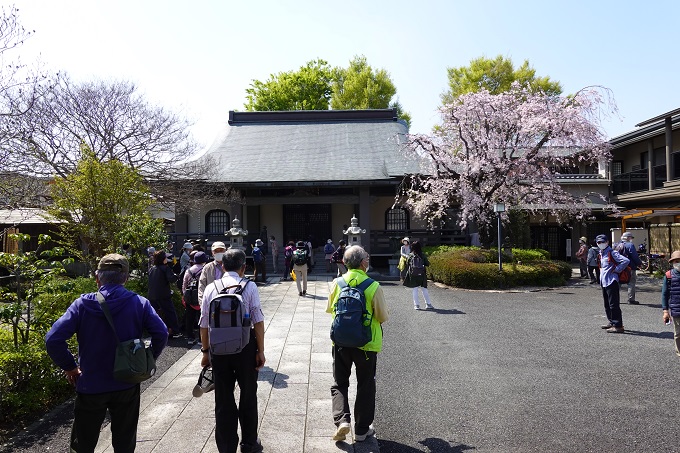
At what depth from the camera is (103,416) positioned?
331cm

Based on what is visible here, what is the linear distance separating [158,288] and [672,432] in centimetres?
715

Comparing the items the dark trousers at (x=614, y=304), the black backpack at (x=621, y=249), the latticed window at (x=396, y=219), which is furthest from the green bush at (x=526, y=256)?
the dark trousers at (x=614, y=304)

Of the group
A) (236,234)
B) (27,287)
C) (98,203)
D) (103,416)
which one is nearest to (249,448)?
(103,416)

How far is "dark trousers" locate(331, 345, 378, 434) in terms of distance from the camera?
4102mm

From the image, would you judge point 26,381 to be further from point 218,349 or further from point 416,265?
point 416,265

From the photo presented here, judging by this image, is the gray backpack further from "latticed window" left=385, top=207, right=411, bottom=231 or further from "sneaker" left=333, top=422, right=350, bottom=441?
"latticed window" left=385, top=207, right=411, bottom=231

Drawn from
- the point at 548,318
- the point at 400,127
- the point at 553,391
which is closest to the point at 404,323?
the point at 548,318

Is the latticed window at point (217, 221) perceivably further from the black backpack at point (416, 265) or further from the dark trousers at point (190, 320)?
the dark trousers at point (190, 320)

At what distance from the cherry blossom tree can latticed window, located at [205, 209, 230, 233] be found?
A: 9.98m

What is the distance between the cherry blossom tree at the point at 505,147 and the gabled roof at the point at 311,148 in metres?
2.43

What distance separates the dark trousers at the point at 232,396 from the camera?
12.4 feet

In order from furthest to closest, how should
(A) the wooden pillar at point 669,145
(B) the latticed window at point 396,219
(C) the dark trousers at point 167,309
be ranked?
1. (B) the latticed window at point 396,219
2. (A) the wooden pillar at point 669,145
3. (C) the dark trousers at point 167,309

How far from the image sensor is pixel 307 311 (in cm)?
1094

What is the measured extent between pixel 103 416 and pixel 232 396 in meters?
0.94
